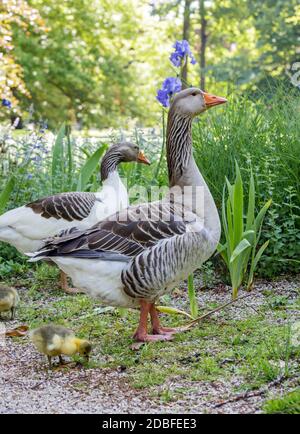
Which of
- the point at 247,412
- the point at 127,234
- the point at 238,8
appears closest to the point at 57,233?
the point at 127,234

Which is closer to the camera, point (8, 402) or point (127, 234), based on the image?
point (8, 402)

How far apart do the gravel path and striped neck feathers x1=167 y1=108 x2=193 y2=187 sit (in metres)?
1.59

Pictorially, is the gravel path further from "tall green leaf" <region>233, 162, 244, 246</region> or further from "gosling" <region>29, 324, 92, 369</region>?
"tall green leaf" <region>233, 162, 244, 246</region>

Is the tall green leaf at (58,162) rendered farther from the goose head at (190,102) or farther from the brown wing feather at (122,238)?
the brown wing feather at (122,238)

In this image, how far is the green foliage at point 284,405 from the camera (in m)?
3.39

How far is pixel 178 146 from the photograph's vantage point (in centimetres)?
503

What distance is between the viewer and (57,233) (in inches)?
254

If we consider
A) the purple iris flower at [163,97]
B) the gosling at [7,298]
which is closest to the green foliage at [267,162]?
the purple iris flower at [163,97]

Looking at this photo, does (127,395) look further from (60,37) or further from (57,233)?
(60,37)

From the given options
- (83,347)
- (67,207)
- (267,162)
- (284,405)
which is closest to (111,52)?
(67,207)

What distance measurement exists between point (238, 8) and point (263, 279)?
18.7 m

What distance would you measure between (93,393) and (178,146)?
2.01 meters

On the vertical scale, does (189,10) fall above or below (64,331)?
above

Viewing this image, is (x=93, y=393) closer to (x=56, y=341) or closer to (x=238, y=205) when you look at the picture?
(x=56, y=341)
